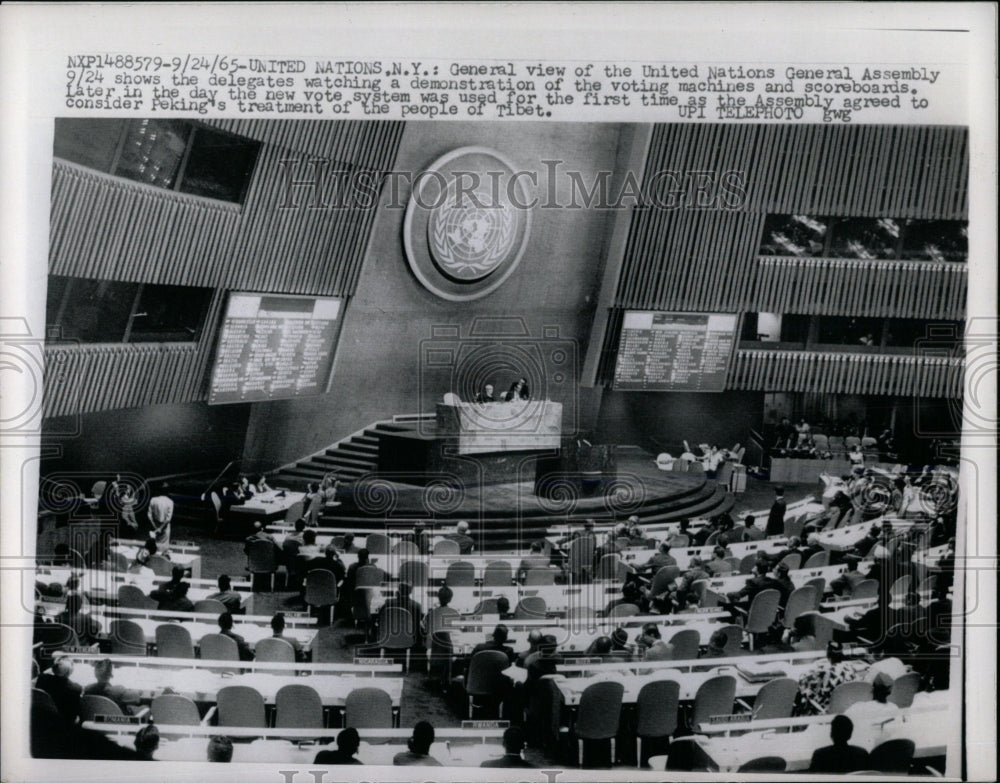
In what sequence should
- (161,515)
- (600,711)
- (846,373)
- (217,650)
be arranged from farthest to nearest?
(846,373) < (161,515) < (217,650) < (600,711)

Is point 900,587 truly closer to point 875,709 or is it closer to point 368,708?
point 875,709

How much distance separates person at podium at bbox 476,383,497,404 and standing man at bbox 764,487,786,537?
5.71 feet

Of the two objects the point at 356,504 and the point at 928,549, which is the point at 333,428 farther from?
the point at 928,549

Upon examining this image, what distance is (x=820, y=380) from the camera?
4.89 metres

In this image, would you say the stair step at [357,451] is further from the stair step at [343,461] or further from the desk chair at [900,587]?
the desk chair at [900,587]

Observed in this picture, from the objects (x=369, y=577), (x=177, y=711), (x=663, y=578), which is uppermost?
(x=663, y=578)

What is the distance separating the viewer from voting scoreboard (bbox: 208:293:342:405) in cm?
473

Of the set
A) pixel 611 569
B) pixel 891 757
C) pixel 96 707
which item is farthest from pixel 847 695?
pixel 96 707

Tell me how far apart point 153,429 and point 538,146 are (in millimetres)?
2685

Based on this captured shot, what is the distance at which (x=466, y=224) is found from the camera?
15.7 feet

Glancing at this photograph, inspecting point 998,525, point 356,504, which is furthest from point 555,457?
point 998,525

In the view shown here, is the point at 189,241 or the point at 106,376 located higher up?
the point at 189,241

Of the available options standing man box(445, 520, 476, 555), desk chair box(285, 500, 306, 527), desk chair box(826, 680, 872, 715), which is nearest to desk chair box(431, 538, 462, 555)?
standing man box(445, 520, 476, 555)

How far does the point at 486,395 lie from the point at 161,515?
1953mm
